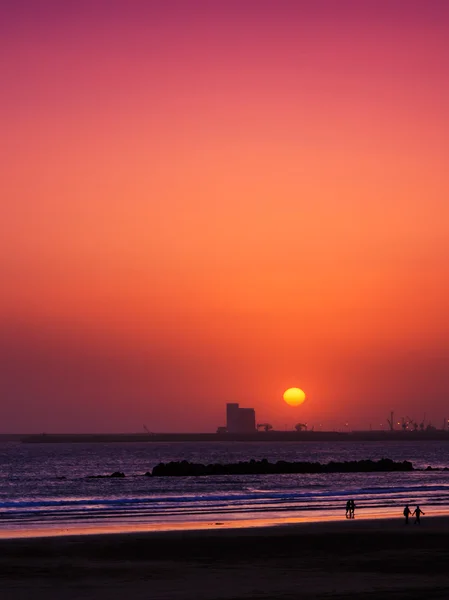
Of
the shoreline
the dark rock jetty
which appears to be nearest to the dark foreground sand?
the shoreline

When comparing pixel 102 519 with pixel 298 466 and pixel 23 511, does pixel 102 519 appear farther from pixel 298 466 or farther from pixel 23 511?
pixel 298 466

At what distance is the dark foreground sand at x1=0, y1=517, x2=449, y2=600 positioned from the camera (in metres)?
31.6

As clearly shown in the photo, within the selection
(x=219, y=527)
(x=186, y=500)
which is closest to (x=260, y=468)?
(x=186, y=500)

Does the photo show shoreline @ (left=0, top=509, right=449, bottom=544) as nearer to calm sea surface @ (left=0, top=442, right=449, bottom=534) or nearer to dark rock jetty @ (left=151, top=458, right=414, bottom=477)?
calm sea surface @ (left=0, top=442, right=449, bottom=534)

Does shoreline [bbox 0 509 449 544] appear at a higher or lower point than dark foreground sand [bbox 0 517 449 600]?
higher

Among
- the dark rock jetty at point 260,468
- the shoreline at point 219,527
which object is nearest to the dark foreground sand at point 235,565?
the shoreline at point 219,527

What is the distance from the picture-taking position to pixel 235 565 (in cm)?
3909

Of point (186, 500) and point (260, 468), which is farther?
point (260, 468)

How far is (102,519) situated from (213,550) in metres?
22.7

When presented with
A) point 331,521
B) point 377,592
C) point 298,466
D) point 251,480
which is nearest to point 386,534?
point 331,521

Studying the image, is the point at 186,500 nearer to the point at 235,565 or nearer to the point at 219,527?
the point at 219,527

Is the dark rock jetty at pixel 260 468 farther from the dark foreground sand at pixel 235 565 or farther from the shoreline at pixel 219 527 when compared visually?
the dark foreground sand at pixel 235 565

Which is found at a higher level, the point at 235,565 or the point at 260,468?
the point at 260,468

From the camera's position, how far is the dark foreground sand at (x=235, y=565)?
3161cm
